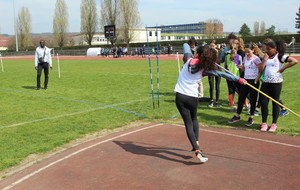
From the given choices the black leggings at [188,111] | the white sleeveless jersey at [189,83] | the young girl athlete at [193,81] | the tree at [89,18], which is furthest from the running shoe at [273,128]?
the tree at [89,18]

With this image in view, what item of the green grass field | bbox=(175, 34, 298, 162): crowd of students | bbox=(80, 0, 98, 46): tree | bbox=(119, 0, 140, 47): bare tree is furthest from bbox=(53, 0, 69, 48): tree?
bbox=(175, 34, 298, 162): crowd of students

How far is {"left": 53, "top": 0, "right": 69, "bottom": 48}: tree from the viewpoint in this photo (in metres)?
82.6

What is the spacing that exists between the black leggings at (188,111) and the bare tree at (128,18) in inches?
2493

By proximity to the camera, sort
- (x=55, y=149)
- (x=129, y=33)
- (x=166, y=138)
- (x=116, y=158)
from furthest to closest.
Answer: (x=129, y=33)
(x=166, y=138)
(x=55, y=149)
(x=116, y=158)

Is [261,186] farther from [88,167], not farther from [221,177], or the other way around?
[88,167]

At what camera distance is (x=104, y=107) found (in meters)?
10.8

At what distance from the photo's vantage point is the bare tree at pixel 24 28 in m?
91.7

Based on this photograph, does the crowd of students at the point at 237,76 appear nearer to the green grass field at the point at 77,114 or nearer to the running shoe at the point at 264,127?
the running shoe at the point at 264,127

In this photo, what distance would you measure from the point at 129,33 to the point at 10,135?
6207 centimetres

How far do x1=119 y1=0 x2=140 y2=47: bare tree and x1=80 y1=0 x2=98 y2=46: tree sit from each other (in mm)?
8779

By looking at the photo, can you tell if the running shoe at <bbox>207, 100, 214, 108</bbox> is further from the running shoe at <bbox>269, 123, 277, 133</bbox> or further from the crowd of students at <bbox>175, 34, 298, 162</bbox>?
the running shoe at <bbox>269, 123, 277, 133</bbox>

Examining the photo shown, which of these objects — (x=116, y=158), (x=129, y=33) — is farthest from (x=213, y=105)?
(x=129, y=33)

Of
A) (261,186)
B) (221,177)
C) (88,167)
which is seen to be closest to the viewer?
(261,186)

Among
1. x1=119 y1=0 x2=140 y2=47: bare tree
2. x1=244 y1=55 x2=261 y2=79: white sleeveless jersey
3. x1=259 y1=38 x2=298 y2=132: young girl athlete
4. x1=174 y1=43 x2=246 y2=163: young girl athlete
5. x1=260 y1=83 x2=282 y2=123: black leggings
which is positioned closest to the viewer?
x1=174 y1=43 x2=246 y2=163: young girl athlete
